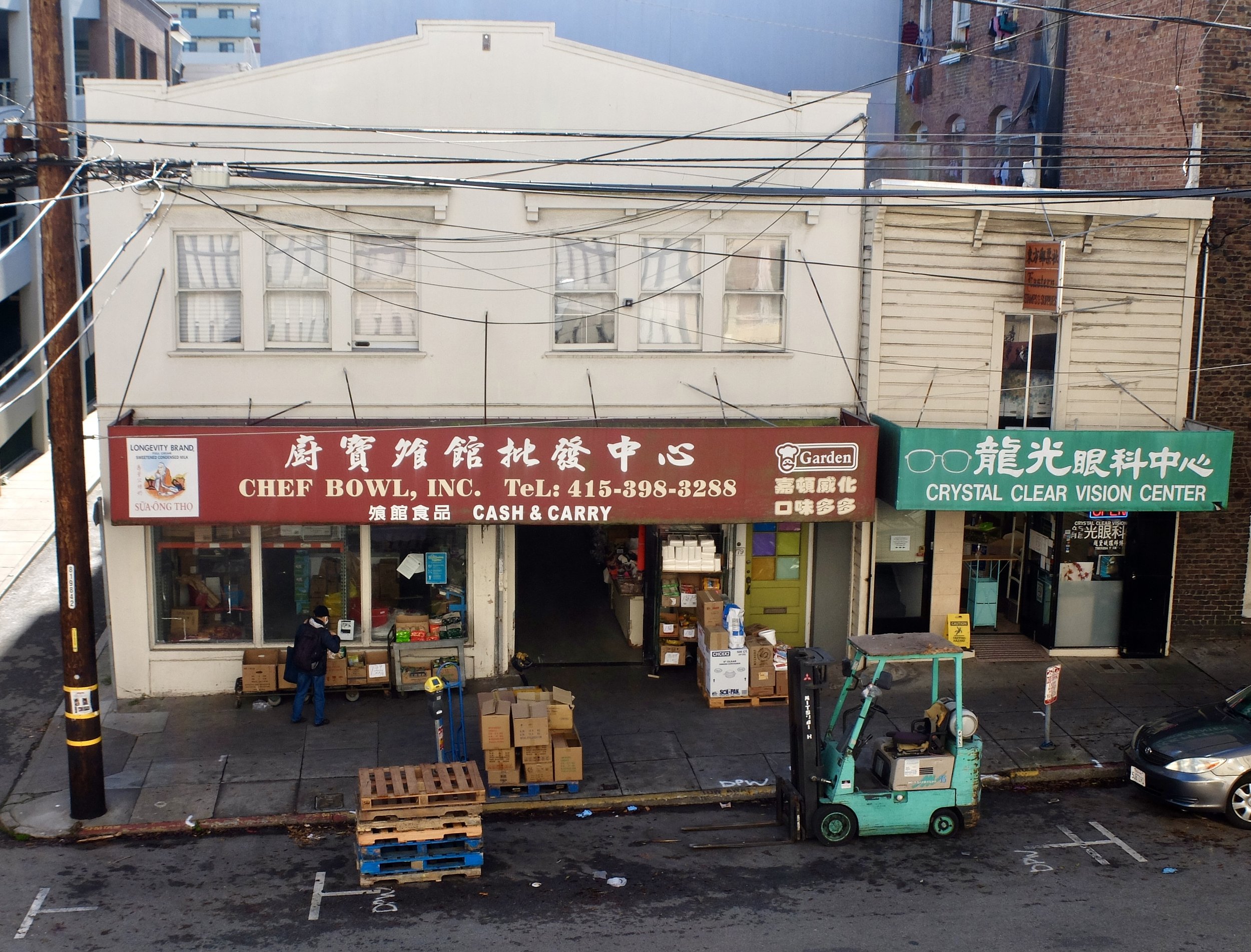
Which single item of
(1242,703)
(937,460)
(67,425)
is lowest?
(1242,703)

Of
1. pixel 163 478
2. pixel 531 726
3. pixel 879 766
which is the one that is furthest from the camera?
pixel 163 478

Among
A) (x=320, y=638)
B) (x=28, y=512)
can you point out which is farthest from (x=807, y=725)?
(x=28, y=512)

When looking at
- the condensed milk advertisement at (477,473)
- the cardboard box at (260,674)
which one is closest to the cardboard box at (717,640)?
the condensed milk advertisement at (477,473)

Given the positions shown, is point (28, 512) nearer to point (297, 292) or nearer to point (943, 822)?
point (297, 292)

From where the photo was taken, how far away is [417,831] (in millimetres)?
11609

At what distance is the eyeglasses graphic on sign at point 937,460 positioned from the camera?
16250 millimetres

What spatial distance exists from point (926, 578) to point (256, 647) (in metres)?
9.64

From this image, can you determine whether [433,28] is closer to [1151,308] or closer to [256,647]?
[256,647]

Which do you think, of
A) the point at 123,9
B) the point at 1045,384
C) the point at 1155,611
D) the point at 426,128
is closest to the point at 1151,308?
the point at 1045,384

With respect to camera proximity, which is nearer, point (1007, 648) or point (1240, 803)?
point (1240, 803)

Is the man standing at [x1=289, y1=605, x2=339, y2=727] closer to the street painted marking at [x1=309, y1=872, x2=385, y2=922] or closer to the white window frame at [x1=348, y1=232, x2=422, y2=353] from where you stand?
the white window frame at [x1=348, y1=232, x2=422, y2=353]

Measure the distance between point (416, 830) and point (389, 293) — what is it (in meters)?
7.69

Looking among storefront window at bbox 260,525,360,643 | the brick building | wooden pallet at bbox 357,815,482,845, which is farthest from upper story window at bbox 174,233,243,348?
the brick building

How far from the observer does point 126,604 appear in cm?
1644
